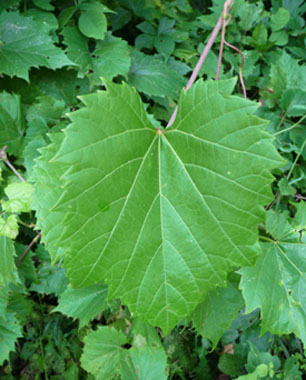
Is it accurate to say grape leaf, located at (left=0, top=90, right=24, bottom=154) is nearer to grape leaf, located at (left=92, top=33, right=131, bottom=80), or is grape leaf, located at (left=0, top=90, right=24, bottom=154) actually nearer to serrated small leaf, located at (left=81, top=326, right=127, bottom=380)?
grape leaf, located at (left=92, top=33, right=131, bottom=80)

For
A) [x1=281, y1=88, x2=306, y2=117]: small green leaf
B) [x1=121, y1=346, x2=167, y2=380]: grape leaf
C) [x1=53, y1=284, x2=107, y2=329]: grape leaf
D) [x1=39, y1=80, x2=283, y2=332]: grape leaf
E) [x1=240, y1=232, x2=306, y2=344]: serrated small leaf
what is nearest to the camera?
[x1=39, y1=80, x2=283, y2=332]: grape leaf

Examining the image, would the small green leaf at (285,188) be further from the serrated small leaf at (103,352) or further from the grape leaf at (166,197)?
the serrated small leaf at (103,352)

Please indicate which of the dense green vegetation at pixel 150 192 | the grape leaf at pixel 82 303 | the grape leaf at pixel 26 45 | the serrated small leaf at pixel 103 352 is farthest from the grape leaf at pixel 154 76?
the serrated small leaf at pixel 103 352

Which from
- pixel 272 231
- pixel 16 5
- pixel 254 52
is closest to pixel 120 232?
pixel 272 231

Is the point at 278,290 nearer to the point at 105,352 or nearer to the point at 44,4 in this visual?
the point at 105,352

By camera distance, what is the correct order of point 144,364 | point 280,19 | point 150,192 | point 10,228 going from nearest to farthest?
point 150,192 → point 10,228 → point 144,364 → point 280,19

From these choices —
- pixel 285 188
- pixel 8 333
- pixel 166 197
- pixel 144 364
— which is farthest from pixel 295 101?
pixel 8 333

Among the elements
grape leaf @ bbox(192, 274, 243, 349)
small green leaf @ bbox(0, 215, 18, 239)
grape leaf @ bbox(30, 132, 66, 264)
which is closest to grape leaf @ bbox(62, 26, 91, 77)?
grape leaf @ bbox(30, 132, 66, 264)
